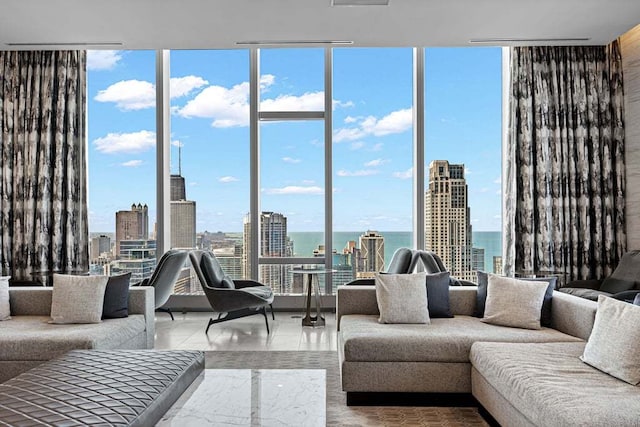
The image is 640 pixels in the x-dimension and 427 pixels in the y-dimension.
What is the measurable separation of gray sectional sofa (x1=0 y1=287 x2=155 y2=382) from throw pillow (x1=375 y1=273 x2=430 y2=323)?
1866 millimetres

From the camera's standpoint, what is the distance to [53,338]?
11.3ft

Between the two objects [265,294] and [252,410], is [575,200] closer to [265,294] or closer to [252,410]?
[265,294]

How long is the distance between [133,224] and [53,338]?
11.1ft

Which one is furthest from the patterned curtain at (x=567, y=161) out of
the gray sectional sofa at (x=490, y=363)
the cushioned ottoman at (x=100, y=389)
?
the cushioned ottoman at (x=100, y=389)

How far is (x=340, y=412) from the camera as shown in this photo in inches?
125

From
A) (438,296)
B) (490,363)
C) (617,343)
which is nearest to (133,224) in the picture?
(438,296)

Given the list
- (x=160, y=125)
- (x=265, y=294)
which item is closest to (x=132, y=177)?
(x=160, y=125)

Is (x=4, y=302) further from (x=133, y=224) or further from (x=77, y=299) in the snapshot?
(x=133, y=224)

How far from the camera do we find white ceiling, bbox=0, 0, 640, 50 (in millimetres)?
4512

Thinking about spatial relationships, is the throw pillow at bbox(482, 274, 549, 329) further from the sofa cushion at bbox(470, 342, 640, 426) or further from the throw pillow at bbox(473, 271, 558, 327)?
the sofa cushion at bbox(470, 342, 640, 426)

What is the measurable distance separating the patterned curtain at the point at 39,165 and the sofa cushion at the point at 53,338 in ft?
7.90

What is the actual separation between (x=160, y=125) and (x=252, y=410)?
16.5 ft

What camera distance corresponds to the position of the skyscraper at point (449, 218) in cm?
657

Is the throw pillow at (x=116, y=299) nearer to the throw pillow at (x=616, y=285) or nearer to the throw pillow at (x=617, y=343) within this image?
the throw pillow at (x=617, y=343)
